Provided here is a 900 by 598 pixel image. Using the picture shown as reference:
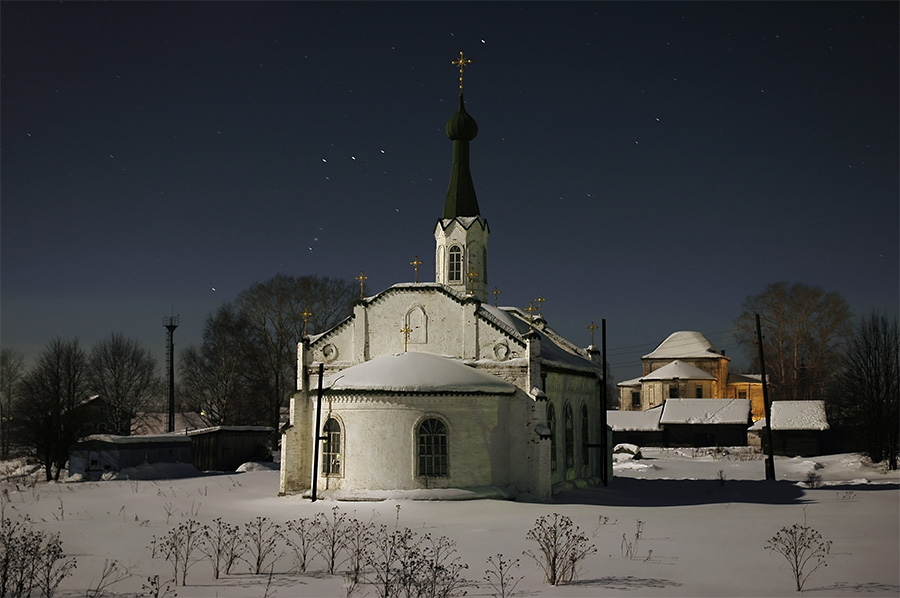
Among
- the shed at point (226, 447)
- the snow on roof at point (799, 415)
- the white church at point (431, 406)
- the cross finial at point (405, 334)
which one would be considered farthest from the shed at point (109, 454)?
the snow on roof at point (799, 415)

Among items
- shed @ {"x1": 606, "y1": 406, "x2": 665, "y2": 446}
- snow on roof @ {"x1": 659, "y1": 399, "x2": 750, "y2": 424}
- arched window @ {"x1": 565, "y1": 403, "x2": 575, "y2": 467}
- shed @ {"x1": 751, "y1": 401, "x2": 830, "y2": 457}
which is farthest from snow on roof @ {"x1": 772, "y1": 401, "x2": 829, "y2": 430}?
arched window @ {"x1": 565, "y1": 403, "x2": 575, "y2": 467}

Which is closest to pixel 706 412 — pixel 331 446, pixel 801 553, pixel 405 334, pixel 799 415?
pixel 799 415

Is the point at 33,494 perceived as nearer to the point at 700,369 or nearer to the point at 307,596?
the point at 307,596

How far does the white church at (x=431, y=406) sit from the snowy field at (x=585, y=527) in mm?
1089

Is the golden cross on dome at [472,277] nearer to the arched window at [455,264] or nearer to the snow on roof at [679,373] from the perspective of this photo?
the arched window at [455,264]

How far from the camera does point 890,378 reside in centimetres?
4159

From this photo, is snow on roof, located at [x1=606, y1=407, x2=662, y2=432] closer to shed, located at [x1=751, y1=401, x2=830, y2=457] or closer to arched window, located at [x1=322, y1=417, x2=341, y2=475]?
shed, located at [x1=751, y1=401, x2=830, y2=457]

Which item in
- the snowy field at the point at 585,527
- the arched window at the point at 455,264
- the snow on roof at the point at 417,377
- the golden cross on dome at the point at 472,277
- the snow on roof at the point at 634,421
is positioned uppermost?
the arched window at the point at 455,264

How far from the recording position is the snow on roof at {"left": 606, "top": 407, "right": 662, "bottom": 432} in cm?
6125

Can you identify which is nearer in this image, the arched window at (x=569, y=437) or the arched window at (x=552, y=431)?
the arched window at (x=552, y=431)

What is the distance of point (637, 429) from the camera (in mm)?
61250

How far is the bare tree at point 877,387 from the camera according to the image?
41.3 meters

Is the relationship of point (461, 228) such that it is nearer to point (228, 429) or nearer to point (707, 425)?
point (228, 429)

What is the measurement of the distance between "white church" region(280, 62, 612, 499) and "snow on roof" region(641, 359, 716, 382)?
48786mm
